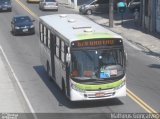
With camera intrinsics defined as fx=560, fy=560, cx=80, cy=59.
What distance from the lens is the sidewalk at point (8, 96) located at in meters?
21.8

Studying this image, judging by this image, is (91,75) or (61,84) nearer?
(91,75)

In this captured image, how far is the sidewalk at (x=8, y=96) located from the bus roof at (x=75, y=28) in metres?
3.34

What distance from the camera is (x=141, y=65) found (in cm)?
3189

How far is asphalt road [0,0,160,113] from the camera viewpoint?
22.3 metres

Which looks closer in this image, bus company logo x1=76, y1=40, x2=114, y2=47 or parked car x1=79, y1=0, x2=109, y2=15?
bus company logo x1=76, y1=40, x2=114, y2=47

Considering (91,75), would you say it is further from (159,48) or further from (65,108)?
(159,48)

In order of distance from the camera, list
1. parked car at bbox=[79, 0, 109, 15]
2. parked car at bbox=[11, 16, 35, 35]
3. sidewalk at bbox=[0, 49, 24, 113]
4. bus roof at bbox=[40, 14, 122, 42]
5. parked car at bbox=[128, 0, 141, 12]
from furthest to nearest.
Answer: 1. parked car at bbox=[128, 0, 141, 12]
2. parked car at bbox=[79, 0, 109, 15]
3. parked car at bbox=[11, 16, 35, 35]
4. bus roof at bbox=[40, 14, 122, 42]
5. sidewalk at bbox=[0, 49, 24, 113]

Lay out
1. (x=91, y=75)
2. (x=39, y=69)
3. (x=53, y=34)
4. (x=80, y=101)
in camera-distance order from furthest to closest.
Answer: (x=39, y=69), (x=53, y=34), (x=80, y=101), (x=91, y=75)

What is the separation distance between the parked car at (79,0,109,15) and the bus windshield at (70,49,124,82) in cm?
3516

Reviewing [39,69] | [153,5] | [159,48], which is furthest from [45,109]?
[153,5]

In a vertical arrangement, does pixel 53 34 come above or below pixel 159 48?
above

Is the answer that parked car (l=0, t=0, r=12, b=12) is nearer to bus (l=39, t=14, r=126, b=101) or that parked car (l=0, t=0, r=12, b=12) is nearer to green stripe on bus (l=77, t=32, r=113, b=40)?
bus (l=39, t=14, r=126, b=101)

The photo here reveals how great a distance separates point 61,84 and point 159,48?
15.4m

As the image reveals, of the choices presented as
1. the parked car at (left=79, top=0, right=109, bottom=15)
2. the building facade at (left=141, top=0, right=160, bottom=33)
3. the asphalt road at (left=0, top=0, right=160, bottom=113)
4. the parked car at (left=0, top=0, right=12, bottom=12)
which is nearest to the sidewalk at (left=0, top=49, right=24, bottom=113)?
the asphalt road at (left=0, top=0, right=160, bottom=113)
